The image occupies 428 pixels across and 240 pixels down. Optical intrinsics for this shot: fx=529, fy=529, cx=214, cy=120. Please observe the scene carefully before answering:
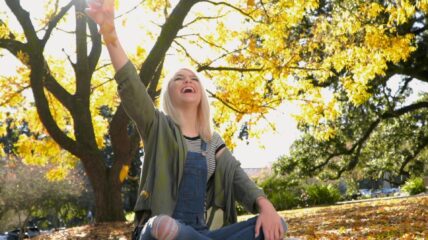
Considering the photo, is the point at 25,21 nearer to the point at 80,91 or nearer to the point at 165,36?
the point at 80,91

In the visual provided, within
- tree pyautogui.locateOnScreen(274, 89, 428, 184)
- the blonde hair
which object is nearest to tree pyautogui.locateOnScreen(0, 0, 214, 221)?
the blonde hair

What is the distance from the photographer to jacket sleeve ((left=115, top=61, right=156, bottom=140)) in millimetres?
2428

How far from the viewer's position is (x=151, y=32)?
1316 centimetres

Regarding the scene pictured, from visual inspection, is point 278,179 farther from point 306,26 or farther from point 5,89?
point 5,89

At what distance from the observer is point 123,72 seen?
95.4 inches

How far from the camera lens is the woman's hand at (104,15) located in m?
2.35

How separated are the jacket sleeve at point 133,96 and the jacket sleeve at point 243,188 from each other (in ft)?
1.58

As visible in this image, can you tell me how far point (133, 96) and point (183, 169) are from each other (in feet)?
1.37

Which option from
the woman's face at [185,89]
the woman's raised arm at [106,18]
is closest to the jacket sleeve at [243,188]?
the woman's face at [185,89]

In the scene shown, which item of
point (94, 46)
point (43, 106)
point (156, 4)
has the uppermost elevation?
point (156, 4)

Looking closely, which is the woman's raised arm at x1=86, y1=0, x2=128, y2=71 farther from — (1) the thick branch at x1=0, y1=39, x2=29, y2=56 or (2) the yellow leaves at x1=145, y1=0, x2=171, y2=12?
(2) the yellow leaves at x1=145, y1=0, x2=171, y2=12

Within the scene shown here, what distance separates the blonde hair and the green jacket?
8 centimetres

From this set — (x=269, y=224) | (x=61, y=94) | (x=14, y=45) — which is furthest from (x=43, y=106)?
(x=269, y=224)

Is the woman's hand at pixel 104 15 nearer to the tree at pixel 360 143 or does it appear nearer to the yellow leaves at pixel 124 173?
the yellow leaves at pixel 124 173
